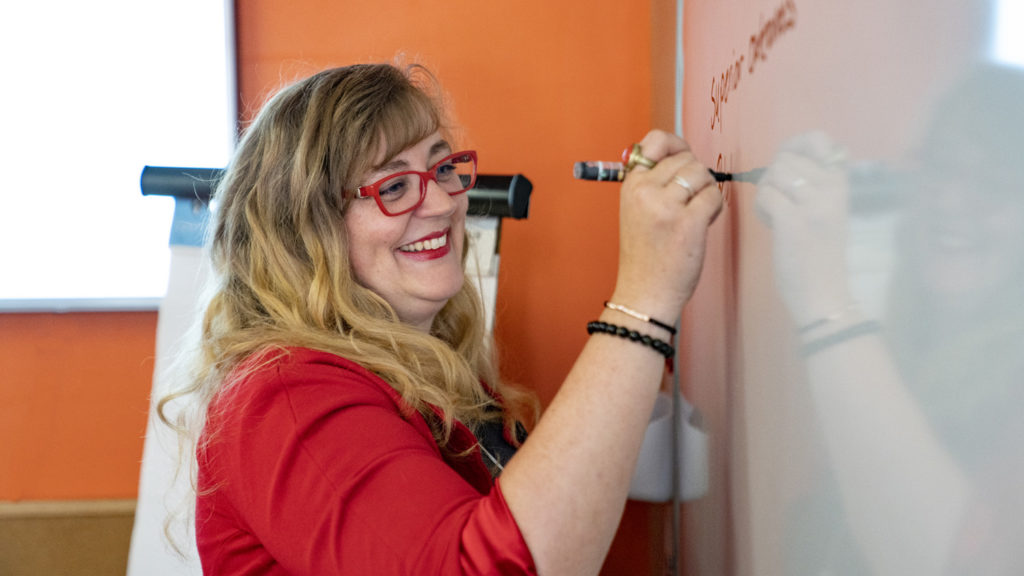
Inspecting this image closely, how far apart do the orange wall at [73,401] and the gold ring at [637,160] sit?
4.85ft

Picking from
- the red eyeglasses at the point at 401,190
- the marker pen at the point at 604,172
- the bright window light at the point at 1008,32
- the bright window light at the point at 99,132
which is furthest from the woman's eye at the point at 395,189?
the bright window light at the point at 99,132

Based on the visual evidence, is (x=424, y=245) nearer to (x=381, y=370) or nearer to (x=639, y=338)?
(x=381, y=370)

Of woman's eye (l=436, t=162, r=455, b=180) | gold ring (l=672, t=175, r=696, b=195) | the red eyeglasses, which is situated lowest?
gold ring (l=672, t=175, r=696, b=195)

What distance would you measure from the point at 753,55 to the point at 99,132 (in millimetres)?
1589

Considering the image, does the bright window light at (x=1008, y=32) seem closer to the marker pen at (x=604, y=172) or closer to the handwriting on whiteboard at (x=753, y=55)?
the handwriting on whiteboard at (x=753, y=55)

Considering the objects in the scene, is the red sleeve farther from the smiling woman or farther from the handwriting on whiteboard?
the handwriting on whiteboard

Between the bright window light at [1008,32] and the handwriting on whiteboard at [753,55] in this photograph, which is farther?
the handwriting on whiteboard at [753,55]

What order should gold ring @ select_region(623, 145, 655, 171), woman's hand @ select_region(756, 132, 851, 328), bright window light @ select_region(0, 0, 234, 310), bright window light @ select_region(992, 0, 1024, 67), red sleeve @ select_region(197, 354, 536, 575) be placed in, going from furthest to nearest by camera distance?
1. bright window light @ select_region(0, 0, 234, 310)
2. gold ring @ select_region(623, 145, 655, 171)
3. red sleeve @ select_region(197, 354, 536, 575)
4. woman's hand @ select_region(756, 132, 851, 328)
5. bright window light @ select_region(992, 0, 1024, 67)

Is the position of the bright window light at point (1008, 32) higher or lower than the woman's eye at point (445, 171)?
lower

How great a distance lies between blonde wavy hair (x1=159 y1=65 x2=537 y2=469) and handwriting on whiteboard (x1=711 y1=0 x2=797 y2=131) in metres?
0.36

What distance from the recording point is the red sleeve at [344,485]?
26.6 inches

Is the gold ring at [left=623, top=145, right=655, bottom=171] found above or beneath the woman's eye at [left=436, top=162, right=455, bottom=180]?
beneath

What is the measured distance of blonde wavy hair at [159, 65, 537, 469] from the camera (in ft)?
3.17

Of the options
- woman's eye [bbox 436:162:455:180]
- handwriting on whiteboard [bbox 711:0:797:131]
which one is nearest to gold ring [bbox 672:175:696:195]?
handwriting on whiteboard [bbox 711:0:797:131]
